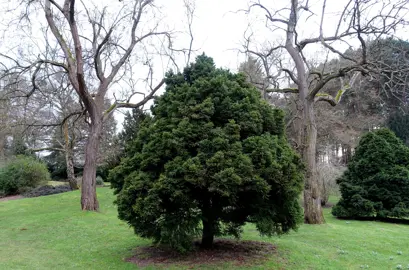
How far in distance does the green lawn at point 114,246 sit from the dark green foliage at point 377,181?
3.74 m

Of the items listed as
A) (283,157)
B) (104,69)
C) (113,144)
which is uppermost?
(104,69)

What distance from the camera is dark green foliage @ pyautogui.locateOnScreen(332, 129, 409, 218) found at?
12898mm

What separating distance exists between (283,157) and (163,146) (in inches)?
75.6

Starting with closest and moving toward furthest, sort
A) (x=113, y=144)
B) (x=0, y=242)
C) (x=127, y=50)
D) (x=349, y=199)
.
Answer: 1. (x=0, y=242)
2. (x=349, y=199)
3. (x=127, y=50)
4. (x=113, y=144)

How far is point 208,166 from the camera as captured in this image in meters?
4.95

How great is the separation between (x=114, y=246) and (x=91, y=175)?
255 inches

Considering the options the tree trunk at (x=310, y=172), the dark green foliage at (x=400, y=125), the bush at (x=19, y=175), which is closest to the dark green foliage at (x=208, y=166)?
the tree trunk at (x=310, y=172)

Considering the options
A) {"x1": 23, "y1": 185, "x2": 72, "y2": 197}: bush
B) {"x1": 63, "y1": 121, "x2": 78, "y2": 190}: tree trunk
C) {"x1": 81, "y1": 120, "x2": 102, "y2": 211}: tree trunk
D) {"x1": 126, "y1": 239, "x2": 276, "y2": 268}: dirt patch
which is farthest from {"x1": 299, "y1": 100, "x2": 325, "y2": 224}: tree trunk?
{"x1": 23, "y1": 185, "x2": 72, "y2": 197}: bush

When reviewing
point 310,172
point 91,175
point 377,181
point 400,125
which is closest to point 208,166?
point 310,172

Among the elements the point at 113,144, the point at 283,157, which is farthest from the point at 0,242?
the point at 113,144

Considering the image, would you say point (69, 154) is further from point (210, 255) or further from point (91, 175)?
point (210, 255)

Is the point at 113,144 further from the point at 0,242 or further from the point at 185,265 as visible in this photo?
the point at 185,265

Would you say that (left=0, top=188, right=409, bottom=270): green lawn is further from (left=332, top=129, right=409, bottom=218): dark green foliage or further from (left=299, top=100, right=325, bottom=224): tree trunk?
(left=332, top=129, right=409, bottom=218): dark green foliage

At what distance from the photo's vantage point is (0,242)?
336 inches
